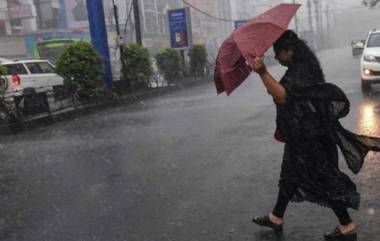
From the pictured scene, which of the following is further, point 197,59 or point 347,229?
point 197,59

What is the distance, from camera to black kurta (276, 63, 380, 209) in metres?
4.05

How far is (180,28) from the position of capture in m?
27.5

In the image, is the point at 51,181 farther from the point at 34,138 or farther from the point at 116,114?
the point at 116,114

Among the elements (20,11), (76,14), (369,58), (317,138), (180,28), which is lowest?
(369,58)

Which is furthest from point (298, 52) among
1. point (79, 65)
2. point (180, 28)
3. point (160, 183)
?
point (180, 28)

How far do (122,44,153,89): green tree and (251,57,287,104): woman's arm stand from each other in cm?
1647

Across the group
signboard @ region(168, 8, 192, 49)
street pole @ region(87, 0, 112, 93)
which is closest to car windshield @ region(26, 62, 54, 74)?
street pole @ region(87, 0, 112, 93)

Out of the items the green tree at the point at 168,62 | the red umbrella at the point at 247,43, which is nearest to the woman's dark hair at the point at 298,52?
the red umbrella at the point at 247,43

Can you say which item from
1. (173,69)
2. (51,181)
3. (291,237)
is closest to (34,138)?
(51,181)

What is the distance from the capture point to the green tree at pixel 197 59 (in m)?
29.0

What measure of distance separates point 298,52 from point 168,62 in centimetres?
2155

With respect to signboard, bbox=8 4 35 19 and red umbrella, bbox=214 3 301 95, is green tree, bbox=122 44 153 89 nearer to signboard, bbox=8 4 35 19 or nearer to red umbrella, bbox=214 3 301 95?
red umbrella, bbox=214 3 301 95

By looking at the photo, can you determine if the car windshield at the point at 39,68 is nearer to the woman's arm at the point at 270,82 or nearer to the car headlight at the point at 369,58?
the car headlight at the point at 369,58

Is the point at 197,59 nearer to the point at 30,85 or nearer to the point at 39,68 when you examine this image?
the point at 39,68
